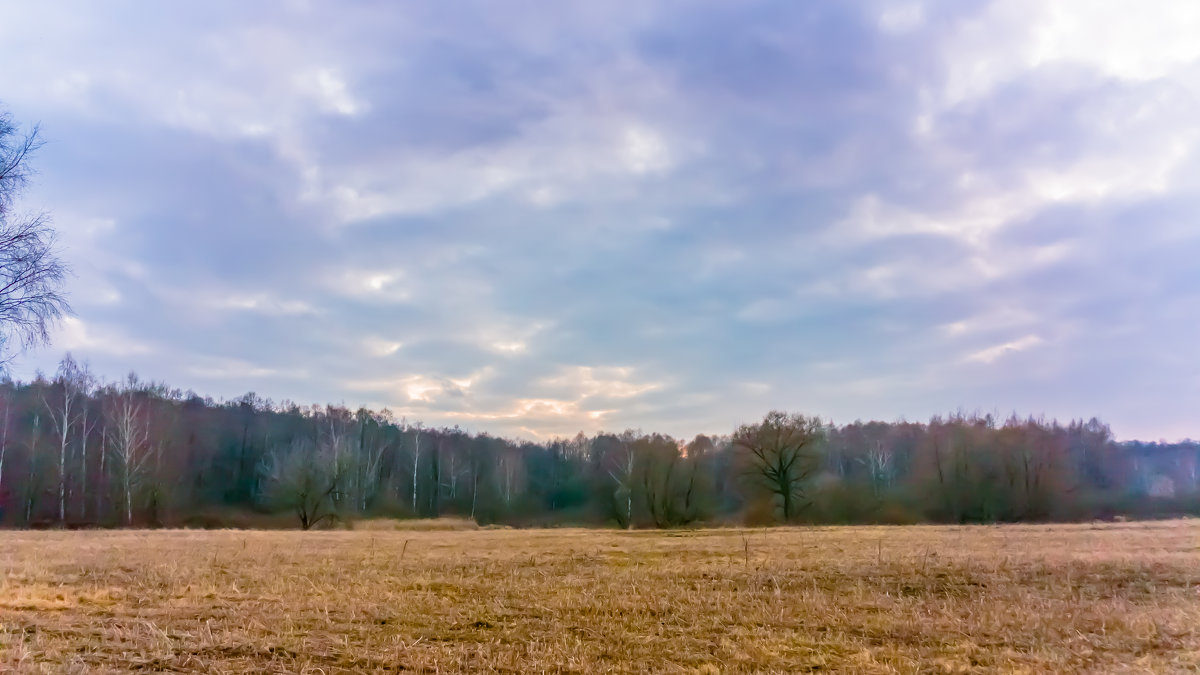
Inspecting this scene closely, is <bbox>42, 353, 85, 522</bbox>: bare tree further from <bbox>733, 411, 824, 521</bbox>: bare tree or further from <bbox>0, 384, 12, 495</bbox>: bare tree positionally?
<bbox>733, 411, 824, 521</bbox>: bare tree

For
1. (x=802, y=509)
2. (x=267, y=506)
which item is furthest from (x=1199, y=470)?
(x=267, y=506)

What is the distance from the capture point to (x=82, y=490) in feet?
227

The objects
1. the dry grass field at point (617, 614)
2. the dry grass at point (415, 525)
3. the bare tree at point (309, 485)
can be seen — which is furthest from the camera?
the bare tree at point (309, 485)

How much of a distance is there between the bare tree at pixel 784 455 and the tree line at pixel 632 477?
5.5 inches

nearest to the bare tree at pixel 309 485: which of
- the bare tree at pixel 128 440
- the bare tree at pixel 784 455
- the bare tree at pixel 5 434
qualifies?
the bare tree at pixel 128 440

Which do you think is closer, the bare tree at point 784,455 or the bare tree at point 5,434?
the bare tree at point 5,434

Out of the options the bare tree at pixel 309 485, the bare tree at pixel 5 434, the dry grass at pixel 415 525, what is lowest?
the dry grass at pixel 415 525

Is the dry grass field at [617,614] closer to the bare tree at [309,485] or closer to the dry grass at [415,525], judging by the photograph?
the dry grass at [415,525]

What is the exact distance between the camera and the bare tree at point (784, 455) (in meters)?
69.0

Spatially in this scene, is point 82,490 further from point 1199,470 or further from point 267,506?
point 1199,470

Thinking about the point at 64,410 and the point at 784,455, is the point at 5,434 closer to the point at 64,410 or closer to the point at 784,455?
the point at 64,410

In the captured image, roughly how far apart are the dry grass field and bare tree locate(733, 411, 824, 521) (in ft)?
153

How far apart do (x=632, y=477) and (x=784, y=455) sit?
53.9ft

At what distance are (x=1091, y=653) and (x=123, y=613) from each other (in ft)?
51.4
